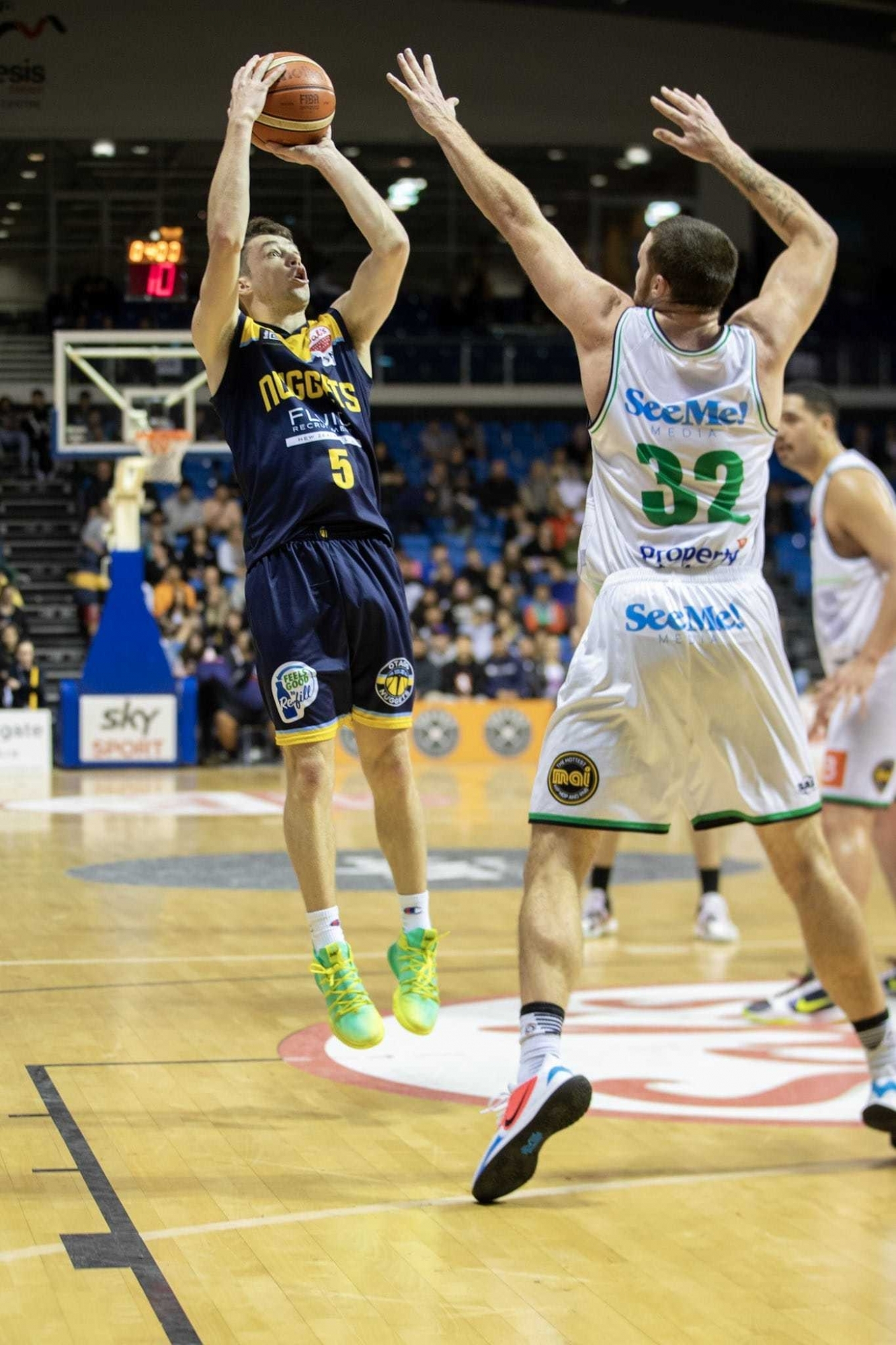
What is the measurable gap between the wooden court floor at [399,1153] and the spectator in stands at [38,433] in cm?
1163

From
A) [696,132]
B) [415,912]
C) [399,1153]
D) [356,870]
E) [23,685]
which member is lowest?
[356,870]

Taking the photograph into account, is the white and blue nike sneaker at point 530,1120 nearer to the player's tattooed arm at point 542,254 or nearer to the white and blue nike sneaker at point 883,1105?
the white and blue nike sneaker at point 883,1105

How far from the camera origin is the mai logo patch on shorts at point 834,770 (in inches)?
240

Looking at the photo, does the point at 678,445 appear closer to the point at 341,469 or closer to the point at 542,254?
the point at 542,254

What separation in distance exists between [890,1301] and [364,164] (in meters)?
21.0

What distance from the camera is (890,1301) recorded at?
3273 mm

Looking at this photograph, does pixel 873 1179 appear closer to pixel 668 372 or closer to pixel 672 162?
pixel 668 372

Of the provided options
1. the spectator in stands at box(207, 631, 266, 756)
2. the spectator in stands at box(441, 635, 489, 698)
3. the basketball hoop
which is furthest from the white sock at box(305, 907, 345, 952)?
the spectator in stands at box(441, 635, 489, 698)

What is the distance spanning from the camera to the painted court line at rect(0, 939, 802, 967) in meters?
6.82

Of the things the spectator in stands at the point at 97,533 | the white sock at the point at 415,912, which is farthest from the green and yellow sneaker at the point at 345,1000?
the spectator in stands at the point at 97,533

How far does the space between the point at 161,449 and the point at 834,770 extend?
11987mm

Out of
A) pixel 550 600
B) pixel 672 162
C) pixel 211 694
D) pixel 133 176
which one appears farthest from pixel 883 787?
pixel 672 162

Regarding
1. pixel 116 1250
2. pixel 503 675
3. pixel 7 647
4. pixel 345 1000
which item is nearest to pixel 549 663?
pixel 503 675

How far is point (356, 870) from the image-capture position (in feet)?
31.9
